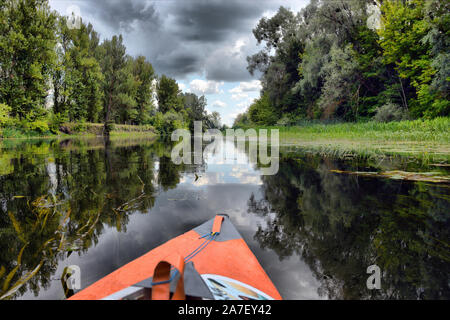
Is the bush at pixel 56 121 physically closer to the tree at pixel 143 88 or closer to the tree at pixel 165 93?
the tree at pixel 143 88

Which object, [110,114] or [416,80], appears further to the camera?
[110,114]

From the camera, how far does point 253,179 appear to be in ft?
15.0

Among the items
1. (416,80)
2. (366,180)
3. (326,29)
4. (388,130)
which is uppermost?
(326,29)

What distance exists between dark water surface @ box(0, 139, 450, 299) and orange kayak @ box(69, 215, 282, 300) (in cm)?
24

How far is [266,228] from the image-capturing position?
2.30m

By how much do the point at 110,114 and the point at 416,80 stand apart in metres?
36.8

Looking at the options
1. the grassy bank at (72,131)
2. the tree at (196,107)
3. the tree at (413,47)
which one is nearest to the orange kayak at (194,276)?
the tree at (413,47)

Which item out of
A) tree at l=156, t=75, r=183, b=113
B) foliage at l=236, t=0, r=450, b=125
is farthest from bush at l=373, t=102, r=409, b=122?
Answer: tree at l=156, t=75, r=183, b=113

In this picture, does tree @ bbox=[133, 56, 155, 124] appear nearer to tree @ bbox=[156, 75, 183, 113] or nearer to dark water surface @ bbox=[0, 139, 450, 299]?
tree @ bbox=[156, 75, 183, 113]

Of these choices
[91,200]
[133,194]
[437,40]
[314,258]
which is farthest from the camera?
[437,40]

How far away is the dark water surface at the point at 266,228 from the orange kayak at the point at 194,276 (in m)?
0.24

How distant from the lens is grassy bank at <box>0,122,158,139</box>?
17447 mm

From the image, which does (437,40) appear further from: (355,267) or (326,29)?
(355,267)
